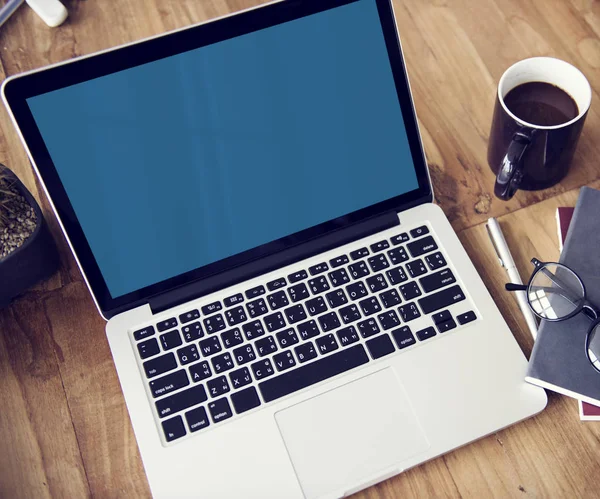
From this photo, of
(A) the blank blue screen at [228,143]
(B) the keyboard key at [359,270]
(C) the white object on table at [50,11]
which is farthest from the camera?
(C) the white object on table at [50,11]

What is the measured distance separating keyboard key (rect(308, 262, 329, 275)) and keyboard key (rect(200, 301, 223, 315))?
4.3 inches

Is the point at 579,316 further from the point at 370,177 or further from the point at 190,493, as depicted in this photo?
the point at 190,493

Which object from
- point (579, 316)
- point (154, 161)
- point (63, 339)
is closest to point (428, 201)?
point (579, 316)

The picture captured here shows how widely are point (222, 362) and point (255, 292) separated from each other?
87 millimetres

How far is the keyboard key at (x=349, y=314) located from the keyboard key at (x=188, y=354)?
16 centimetres

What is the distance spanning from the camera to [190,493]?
0.66m

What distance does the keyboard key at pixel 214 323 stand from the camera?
0.71 meters

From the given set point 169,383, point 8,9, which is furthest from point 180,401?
point 8,9

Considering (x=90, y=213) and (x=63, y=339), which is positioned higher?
(x=90, y=213)

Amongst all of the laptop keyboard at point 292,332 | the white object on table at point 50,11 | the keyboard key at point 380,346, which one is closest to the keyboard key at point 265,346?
the laptop keyboard at point 292,332

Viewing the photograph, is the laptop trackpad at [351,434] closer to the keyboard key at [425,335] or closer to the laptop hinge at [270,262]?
the keyboard key at [425,335]

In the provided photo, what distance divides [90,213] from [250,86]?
0.21 meters

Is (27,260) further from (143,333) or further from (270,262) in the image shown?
(270,262)

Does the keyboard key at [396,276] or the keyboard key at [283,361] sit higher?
the keyboard key at [396,276]
